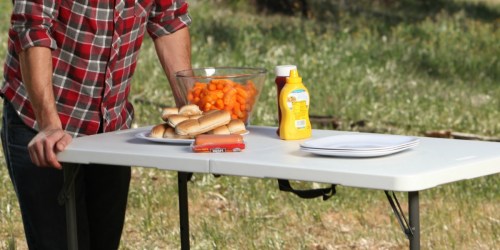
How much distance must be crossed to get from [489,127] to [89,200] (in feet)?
19.9

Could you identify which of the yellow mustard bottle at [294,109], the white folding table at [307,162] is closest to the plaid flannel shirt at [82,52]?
the white folding table at [307,162]

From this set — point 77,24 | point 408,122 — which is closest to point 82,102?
point 77,24

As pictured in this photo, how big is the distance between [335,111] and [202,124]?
262 inches

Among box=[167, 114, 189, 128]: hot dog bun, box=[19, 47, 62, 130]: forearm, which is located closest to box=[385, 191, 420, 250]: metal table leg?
box=[167, 114, 189, 128]: hot dog bun

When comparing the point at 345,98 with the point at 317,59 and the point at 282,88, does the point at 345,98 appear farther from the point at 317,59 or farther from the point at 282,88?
the point at 282,88

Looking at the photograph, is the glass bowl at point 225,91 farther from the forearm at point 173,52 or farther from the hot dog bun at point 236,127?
the forearm at point 173,52

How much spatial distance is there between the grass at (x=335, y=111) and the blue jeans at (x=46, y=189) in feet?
5.75

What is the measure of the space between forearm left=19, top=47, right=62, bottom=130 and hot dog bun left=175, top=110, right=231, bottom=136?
0.48 m

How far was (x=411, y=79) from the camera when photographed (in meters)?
13.1

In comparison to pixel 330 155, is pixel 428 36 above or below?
below

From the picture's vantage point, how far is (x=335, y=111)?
1099 centimetres

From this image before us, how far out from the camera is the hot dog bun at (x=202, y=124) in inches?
172

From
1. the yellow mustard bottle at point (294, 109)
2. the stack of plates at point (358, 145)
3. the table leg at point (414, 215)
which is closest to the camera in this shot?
the table leg at point (414, 215)

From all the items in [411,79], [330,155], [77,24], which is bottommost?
[411,79]
